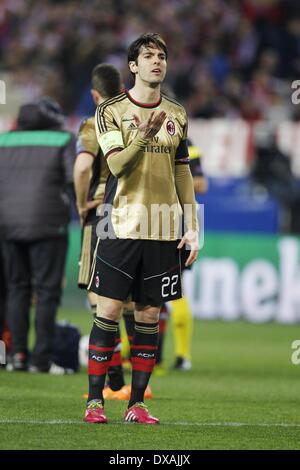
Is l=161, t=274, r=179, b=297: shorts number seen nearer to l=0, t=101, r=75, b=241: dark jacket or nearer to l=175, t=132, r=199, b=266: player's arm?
l=175, t=132, r=199, b=266: player's arm

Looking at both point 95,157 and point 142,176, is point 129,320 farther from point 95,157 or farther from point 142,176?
point 142,176

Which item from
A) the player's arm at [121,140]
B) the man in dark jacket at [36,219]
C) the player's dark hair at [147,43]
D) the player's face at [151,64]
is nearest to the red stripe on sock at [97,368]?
the player's arm at [121,140]

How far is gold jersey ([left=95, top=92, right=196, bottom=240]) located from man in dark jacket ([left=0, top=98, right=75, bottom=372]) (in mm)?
3395

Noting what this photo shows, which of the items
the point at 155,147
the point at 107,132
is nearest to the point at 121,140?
the point at 107,132

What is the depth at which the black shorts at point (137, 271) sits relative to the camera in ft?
21.4

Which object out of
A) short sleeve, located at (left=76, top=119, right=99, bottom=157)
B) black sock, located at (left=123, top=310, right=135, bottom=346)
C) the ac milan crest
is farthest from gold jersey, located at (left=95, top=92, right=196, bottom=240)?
black sock, located at (left=123, top=310, right=135, bottom=346)

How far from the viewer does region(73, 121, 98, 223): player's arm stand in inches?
320

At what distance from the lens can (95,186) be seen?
8.12 meters

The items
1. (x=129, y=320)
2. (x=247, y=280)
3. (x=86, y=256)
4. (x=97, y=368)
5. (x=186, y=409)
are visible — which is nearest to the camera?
(x=97, y=368)

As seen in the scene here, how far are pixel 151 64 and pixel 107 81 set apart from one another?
1755mm

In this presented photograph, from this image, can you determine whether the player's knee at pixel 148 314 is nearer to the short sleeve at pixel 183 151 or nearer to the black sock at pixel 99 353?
the black sock at pixel 99 353

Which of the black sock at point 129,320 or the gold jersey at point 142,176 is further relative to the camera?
the black sock at point 129,320

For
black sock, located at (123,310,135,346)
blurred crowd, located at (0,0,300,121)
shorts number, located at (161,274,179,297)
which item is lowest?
black sock, located at (123,310,135,346)
